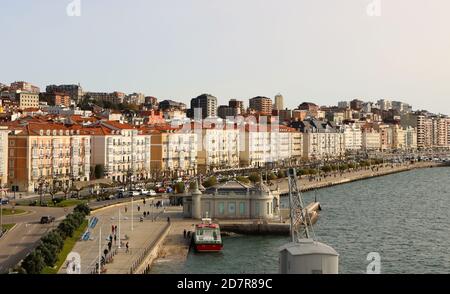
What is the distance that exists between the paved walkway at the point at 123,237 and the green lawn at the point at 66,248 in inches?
2.6

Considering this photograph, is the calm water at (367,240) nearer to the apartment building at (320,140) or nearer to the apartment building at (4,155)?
the apartment building at (4,155)

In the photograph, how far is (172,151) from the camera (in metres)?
20.8

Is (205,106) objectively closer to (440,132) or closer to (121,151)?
(121,151)

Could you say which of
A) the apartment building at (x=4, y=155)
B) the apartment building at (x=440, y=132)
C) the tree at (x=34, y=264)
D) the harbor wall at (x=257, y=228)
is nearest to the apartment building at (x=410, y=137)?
the apartment building at (x=440, y=132)

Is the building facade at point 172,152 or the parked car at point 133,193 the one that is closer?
the parked car at point 133,193

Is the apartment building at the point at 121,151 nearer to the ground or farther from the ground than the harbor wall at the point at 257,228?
farther from the ground

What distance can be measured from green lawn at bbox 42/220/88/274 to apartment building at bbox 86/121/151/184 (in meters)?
8.30

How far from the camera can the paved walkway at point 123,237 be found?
21.1 ft

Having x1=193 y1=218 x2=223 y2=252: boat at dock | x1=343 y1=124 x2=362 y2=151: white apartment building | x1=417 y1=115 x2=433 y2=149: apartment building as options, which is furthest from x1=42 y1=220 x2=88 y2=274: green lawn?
x1=417 y1=115 x2=433 y2=149: apartment building

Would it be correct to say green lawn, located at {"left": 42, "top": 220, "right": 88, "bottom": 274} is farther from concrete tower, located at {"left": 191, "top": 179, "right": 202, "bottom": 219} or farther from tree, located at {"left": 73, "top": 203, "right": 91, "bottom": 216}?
concrete tower, located at {"left": 191, "top": 179, "right": 202, "bottom": 219}

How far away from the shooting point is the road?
6557 millimetres

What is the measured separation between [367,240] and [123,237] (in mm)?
3435
